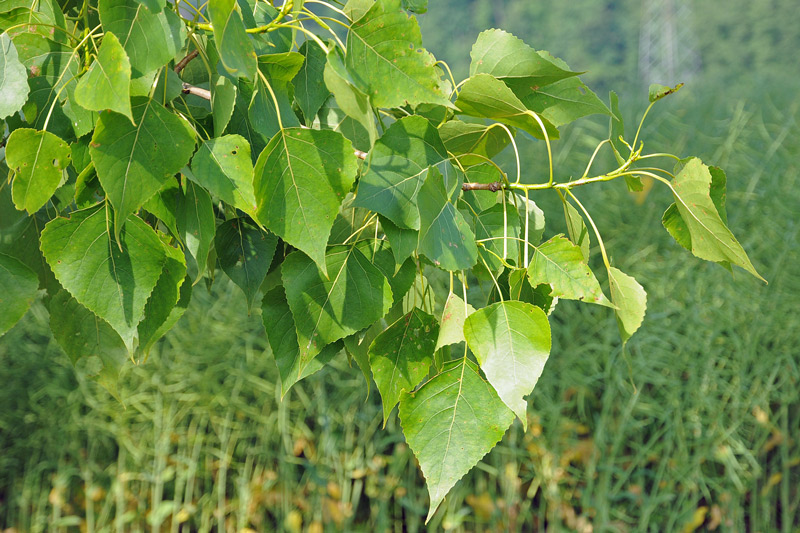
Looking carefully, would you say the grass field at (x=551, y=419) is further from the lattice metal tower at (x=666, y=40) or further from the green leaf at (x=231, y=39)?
the lattice metal tower at (x=666, y=40)

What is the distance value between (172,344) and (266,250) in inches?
63.5

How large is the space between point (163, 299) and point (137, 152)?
0.10 metres

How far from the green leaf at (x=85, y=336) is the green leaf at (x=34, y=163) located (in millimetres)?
99

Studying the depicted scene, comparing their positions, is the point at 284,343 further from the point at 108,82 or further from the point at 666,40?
the point at 666,40

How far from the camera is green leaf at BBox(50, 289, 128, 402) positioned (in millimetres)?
482

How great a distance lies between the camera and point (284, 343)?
0.44 meters

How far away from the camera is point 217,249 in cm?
47

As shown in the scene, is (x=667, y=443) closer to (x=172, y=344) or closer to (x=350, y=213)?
(x=172, y=344)

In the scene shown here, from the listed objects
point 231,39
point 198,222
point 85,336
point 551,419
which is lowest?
point 551,419

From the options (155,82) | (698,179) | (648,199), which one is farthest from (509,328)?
(648,199)

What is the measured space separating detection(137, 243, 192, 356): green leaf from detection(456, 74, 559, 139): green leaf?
20 cm

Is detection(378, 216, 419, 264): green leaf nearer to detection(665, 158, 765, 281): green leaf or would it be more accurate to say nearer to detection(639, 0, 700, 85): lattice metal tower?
detection(665, 158, 765, 281): green leaf

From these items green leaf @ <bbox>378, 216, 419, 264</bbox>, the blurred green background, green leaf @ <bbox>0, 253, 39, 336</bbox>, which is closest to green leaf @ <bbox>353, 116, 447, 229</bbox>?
green leaf @ <bbox>378, 216, 419, 264</bbox>

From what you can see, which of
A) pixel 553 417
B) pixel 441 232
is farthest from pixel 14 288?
pixel 553 417
